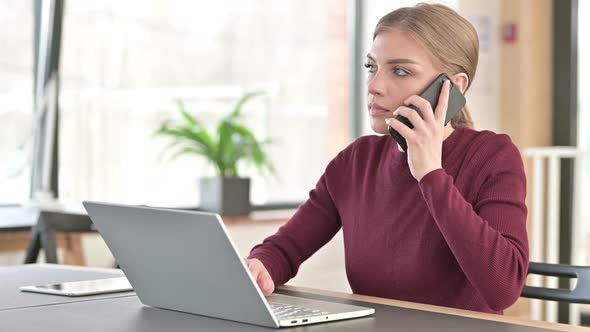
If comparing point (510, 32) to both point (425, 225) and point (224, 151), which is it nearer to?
point (224, 151)

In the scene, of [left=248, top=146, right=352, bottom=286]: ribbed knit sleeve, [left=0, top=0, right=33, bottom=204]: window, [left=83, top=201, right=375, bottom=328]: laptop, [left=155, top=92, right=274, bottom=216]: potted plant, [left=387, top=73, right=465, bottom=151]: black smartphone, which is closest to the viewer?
[left=83, top=201, right=375, bottom=328]: laptop

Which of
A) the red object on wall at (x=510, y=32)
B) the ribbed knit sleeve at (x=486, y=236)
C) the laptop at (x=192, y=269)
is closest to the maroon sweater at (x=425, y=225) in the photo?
the ribbed knit sleeve at (x=486, y=236)

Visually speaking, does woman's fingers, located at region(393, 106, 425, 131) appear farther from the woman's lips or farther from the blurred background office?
the blurred background office

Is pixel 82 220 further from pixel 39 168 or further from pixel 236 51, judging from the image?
pixel 236 51

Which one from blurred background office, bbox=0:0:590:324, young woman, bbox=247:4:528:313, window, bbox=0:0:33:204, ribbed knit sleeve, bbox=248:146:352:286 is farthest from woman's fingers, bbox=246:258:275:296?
window, bbox=0:0:33:204

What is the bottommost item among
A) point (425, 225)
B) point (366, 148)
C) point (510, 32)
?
point (425, 225)

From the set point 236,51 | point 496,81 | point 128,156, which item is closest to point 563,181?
point 496,81

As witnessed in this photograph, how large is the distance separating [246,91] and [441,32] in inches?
103

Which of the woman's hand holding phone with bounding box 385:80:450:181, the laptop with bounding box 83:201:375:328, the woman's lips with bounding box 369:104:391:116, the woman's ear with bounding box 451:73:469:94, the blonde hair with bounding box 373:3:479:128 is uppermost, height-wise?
the blonde hair with bounding box 373:3:479:128

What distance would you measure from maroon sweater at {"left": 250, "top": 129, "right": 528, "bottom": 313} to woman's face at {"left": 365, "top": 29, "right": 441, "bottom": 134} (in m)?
0.13

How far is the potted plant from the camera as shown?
3941mm

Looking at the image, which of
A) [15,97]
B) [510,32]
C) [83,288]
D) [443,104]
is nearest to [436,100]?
[443,104]

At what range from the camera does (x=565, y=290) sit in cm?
177

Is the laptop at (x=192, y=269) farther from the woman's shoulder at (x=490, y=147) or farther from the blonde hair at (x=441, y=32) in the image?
the blonde hair at (x=441, y=32)
